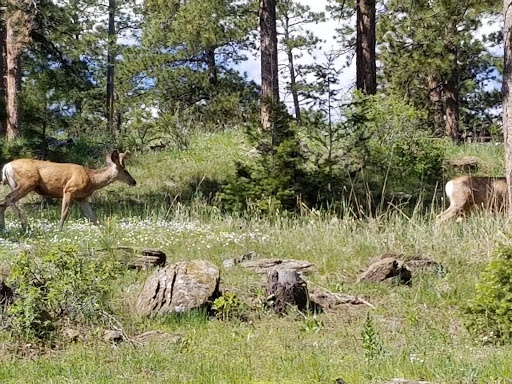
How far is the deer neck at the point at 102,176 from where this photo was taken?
1166 cm

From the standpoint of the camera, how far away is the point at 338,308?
20.6 ft

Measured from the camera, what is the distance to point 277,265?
→ 747cm

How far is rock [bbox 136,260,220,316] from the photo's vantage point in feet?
19.2

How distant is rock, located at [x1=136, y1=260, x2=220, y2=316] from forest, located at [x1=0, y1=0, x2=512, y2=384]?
19 millimetres

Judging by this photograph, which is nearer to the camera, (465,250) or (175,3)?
(465,250)

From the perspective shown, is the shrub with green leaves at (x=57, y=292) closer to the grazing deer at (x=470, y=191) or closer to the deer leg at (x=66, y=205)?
the deer leg at (x=66, y=205)

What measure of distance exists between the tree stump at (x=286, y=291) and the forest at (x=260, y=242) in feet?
0.06

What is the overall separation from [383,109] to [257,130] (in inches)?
A: 201

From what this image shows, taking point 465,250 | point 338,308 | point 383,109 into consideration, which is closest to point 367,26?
point 383,109

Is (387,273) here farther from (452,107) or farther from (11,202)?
(452,107)

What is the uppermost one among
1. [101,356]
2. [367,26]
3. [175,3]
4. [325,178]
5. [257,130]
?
[175,3]

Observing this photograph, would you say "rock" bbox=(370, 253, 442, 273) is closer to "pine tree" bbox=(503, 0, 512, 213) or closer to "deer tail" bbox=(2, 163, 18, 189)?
"pine tree" bbox=(503, 0, 512, 213)

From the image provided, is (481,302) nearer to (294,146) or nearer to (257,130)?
(294,146)

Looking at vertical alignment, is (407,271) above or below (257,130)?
below
